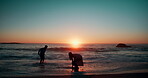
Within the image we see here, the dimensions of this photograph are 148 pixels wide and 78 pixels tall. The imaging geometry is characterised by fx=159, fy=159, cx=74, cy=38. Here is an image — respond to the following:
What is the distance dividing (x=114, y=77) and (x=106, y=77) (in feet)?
1.39

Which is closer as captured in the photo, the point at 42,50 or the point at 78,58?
the point at 78,58

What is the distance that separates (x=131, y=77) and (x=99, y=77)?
173 cm

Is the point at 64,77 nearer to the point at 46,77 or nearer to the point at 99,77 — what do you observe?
the point at 46,77

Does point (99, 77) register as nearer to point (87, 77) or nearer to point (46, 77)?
point (87, 77)

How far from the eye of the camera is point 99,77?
27.8 feet

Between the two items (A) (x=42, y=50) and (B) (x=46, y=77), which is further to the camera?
(A) (x=42, y=50)

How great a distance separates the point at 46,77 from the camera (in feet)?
27.2

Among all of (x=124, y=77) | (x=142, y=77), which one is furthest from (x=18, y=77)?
(x=142, y=77)

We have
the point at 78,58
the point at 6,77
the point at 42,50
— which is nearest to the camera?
the point at 6,77

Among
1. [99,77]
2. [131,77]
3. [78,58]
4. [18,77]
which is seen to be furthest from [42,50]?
[131,77]

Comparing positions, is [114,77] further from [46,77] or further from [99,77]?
[46,77]

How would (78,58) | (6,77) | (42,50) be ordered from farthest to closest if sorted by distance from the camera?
(42,50)
(78,58)
(6,77)

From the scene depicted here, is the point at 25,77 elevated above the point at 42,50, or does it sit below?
below

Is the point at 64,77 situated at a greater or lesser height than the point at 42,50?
lesser
